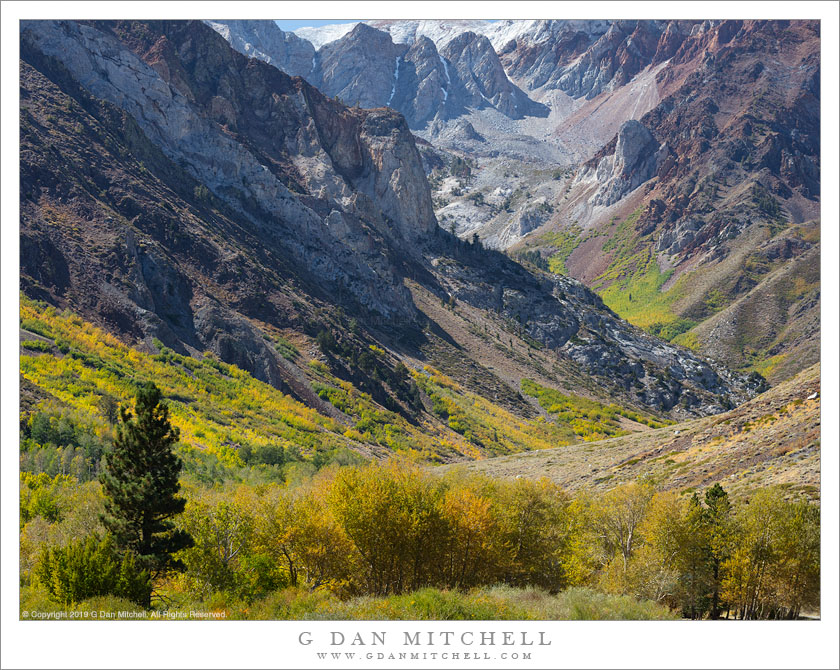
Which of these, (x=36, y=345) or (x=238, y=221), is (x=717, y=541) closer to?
(x=36, y=345)

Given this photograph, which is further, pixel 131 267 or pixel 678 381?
pixel 678 381

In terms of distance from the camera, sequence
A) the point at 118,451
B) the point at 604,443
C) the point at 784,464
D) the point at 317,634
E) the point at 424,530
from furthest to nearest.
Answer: the point at 604,443, the point at 784,464, the point at 424,530, the point at 118,451, the point at 317,634

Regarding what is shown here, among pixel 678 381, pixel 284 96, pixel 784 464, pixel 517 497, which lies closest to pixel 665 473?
pixel 784 464

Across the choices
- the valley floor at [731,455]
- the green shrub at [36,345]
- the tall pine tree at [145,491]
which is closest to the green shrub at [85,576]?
the tall pine tree at [145,491]

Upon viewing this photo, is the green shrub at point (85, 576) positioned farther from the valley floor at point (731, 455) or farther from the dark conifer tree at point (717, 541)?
the valley floor at point (731, 455)

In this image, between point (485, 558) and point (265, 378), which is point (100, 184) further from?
point (485, 558)

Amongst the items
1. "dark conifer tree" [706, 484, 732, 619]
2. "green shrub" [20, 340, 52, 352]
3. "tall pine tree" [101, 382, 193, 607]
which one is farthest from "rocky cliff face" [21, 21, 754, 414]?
"dark conifer tree" [706, 484, 732, 619]

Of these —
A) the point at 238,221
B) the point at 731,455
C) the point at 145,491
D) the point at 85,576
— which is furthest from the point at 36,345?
the point at 731,455
